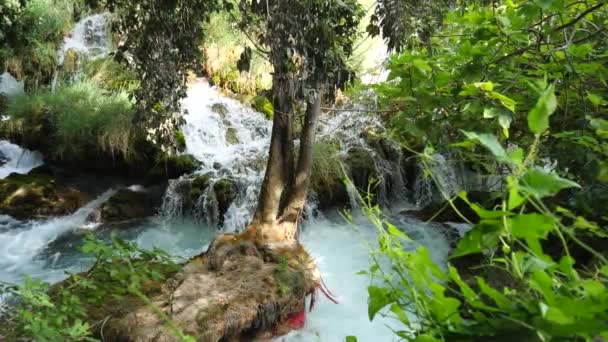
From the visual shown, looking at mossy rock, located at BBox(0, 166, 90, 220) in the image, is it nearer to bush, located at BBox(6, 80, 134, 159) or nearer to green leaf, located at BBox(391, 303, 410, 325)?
bush, located at BBox(6, 80, 134, 159)

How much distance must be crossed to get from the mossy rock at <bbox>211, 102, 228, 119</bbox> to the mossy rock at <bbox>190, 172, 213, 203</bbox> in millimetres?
1871

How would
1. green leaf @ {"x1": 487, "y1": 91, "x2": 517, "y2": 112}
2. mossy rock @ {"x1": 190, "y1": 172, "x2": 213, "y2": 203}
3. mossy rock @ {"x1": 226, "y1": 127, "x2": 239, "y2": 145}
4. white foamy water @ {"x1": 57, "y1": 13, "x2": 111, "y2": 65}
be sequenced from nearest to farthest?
green leaf @ {"x1": 487, "y1": 91, "x2": 517, "y2": 112}, mossy rock @ {"x1": 190, "y1": 172, "x2": 213, "y2": 203}, mossy rock @ {"x1": 226, "y1": 127, "x2": 239, "y2": 145}, white foamy water @ {"x1": 57, "y1": 13, "x2": 111, "y2": 65}

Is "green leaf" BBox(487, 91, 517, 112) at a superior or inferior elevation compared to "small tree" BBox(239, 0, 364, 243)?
inferior

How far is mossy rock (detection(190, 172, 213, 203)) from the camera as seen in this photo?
6.55 meters

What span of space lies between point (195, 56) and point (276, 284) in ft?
7.23

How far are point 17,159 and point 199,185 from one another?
328 centimetres

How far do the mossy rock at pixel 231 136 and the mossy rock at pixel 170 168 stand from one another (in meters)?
0.96

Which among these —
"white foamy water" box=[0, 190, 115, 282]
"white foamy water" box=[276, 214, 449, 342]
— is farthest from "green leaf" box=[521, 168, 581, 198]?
"white foamy water" box=[0, 190, 115, 282]

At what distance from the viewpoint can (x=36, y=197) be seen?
6.51 metres

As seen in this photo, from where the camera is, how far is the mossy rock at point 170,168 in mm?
7117

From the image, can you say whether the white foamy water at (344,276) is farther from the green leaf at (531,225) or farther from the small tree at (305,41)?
the green leaf at (531,225)

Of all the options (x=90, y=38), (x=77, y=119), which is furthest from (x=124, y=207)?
(x=90, y=38)

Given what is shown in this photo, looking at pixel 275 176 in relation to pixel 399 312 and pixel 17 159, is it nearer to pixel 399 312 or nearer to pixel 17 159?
pixel 399 312

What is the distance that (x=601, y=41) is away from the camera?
6.59 feet
